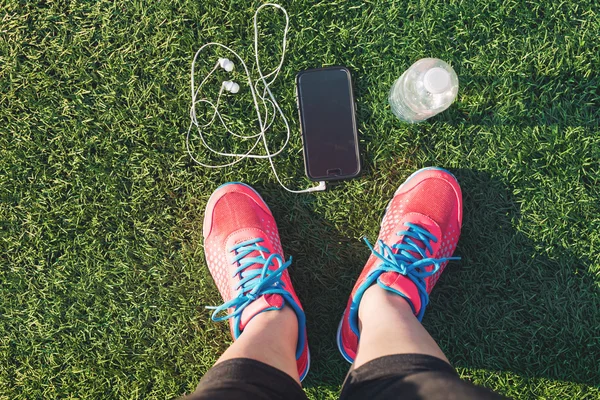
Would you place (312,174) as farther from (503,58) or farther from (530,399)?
(530,399)

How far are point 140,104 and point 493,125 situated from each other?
1602mm

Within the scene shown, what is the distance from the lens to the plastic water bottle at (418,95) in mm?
1662

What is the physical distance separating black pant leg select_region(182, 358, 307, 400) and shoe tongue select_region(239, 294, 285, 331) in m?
0.33

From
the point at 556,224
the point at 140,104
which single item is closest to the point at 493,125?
the point at 556,224

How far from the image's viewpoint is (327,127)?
1888mm

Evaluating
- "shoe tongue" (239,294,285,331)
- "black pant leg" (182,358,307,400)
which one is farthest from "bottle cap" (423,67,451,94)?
"black pant leg" (182,358,307,400)

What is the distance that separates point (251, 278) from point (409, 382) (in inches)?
31.9

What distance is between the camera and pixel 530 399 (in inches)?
75.0

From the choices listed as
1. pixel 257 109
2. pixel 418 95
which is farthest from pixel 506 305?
pixel 257 109

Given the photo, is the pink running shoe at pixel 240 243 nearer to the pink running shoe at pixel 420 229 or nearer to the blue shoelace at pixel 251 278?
the blue shoelace at pixel 251 278

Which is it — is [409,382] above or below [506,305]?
above

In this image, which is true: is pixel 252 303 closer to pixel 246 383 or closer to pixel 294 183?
pixel 246 383

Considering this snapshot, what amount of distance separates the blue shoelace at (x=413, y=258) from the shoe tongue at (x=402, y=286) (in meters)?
0.02

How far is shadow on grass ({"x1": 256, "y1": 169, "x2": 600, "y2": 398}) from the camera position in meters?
1.89
